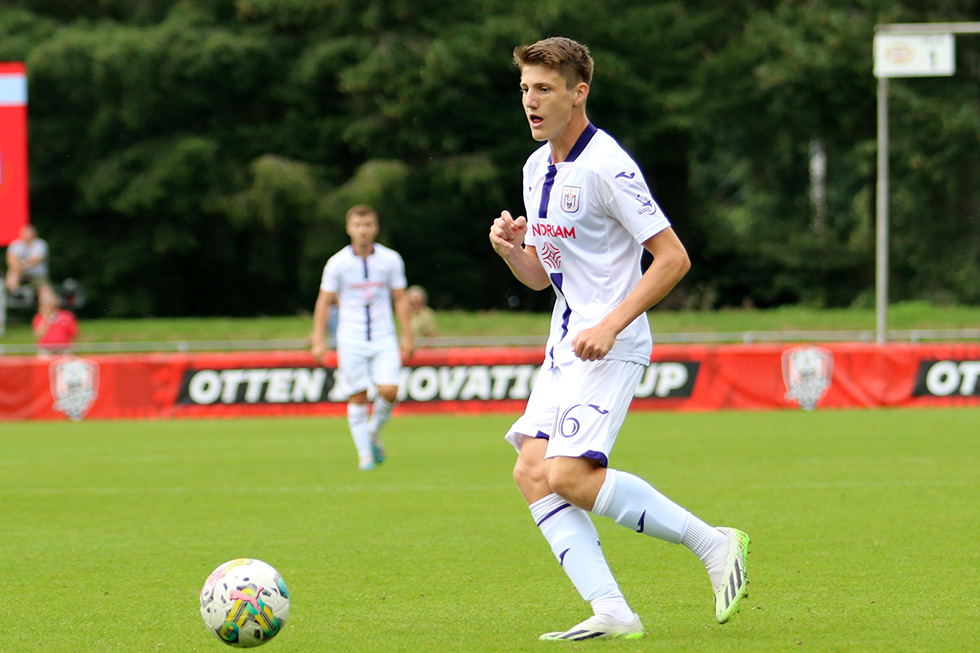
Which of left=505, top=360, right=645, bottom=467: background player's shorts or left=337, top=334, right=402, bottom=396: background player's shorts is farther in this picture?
left=337, top=334, right=402, bottom=396: background player's shorts

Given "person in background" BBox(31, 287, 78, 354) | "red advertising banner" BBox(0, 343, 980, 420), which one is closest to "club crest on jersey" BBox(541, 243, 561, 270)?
"red advertising banner" BBox(0, 343, 980, 420)

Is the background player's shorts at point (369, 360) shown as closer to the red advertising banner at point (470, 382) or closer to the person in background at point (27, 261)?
the red advertising banner at point (470, 382)

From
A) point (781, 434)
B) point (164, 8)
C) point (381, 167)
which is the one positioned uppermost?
point (164, 8)

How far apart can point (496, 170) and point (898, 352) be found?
19098mm

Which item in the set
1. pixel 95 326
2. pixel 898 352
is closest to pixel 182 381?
pixel 898 352

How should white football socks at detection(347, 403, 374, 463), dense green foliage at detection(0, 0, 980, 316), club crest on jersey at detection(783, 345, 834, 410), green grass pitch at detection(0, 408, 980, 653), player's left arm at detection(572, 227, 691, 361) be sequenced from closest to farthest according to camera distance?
1. player's left arm at detection(572, 227, 691, 361)
2. green grass pitch at detection(0, 408, 980, 653)
3. white football socks at detection(347, 403, 374, 463)
4. club crest on jersey at detection(783, 345, 834, 410)
5. dense green foliage at detection(0, 0, 980, 316)

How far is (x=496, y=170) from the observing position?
36.8m

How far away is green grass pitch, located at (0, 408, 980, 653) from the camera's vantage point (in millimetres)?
5293

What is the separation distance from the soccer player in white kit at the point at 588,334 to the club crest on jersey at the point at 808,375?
1464 cm

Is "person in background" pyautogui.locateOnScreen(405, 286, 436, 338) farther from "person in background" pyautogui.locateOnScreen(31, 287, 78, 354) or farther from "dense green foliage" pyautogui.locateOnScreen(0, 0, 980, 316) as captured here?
"dense green foliage" pyautogui.locateOnScreen(0, 0, 980, 316)

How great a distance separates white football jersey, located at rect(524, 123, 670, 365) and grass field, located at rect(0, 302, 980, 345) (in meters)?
22.5

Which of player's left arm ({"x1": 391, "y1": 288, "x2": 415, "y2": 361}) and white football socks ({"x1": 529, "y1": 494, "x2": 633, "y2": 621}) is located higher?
player's left arm ({"x1": 391, "y1": 288, "x2": 415, "y2": 361})

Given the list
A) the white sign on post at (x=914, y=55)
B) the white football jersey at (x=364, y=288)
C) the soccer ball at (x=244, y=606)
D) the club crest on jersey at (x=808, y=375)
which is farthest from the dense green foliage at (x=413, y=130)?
the soccer ball at (x=244, y=606)

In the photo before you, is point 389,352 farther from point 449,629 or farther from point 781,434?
point 449,629
